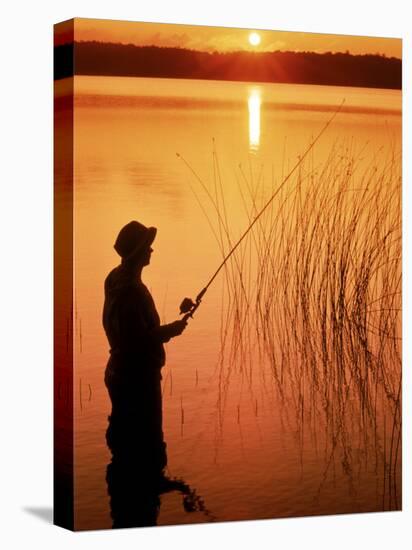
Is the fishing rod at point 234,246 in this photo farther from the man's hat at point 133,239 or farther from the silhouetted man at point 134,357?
the man's hat at point 133,239

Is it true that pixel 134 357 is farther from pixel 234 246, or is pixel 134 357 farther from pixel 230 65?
pixel 230 65

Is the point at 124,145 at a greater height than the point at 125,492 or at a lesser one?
greater

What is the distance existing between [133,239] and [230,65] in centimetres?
108

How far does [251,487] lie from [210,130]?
6.21ft

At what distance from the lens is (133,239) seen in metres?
8.84

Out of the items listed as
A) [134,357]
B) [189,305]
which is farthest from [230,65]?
[134,357]

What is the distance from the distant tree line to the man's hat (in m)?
0.79

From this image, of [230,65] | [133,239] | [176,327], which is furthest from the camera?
[230,65]

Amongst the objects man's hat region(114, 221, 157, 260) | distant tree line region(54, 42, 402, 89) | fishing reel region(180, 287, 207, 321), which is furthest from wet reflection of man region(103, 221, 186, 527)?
distant tree line region(54, 42, 402, 89)

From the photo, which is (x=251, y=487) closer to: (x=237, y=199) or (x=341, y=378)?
(x=341, y=378)

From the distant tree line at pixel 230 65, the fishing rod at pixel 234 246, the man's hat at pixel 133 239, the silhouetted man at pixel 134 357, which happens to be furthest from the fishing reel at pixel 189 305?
the distant tree line at pixel 230 65

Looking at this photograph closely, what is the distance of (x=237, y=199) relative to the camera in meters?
9.12

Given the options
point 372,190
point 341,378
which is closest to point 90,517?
point 341,378

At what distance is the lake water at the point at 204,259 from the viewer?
28.8 feet
